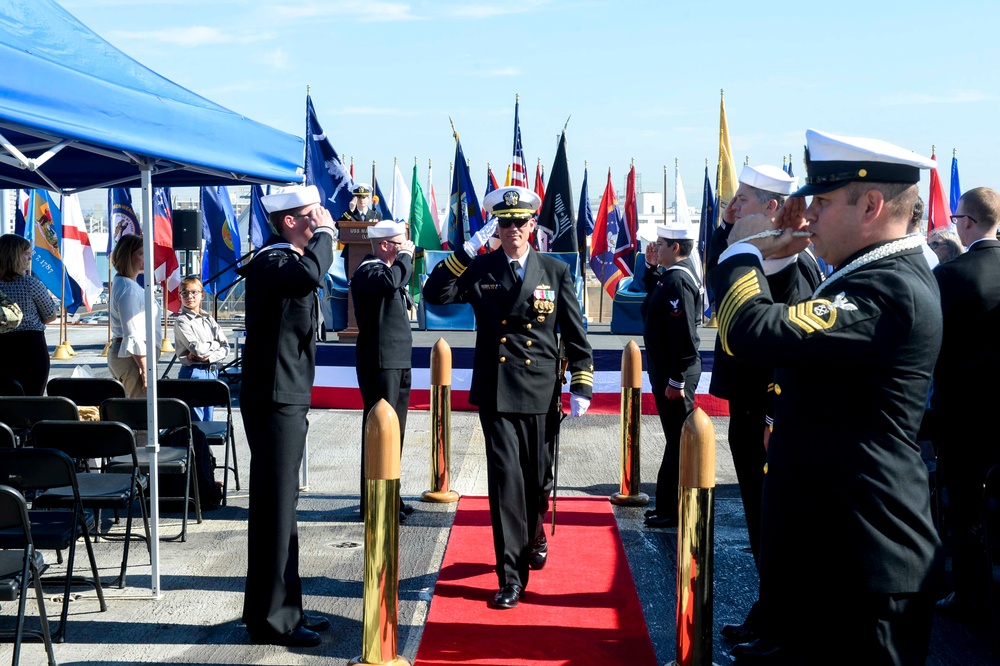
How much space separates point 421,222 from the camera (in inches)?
948

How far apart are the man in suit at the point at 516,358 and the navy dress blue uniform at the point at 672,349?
1176 millimetres

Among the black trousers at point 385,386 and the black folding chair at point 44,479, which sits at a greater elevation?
the black trousers at point 385,386

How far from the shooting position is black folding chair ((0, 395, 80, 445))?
6363 mm

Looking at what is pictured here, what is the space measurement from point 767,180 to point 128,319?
5434mm

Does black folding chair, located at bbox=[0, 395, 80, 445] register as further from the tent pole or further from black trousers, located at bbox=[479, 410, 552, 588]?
black trousers, located at bbox=[479, 410, 552, 588]

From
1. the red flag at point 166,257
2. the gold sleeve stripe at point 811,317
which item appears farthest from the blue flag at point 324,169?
the gold sleeve stripe at point 811,317

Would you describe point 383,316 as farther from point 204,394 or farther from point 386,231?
point 204,394

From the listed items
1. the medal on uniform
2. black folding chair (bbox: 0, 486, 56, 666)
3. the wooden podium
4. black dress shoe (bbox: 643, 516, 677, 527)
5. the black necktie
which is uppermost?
the wooden podium

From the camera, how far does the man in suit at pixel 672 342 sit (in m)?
6.84

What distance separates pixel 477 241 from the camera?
5918 millimetres

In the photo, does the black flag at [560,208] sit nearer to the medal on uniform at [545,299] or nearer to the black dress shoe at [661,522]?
the black dress shoe at [661,522]

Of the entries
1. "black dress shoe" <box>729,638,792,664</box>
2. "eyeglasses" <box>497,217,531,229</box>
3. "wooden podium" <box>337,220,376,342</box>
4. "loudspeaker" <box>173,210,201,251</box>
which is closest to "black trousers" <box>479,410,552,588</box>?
"eyeglasses" <box>497,217,531,229</box>

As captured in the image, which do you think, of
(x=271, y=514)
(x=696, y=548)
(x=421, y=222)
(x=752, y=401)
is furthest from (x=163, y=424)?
(x=421, y=222)

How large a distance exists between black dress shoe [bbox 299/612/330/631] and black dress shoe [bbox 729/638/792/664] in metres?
1.93
